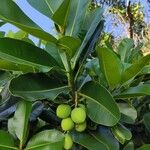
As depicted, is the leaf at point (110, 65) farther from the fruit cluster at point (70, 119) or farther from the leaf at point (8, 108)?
the leaf at point (8, 108)

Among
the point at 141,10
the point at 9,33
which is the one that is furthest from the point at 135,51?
the point at 141,10

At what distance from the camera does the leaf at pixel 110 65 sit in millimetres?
1108

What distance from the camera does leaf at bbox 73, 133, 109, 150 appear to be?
114cm

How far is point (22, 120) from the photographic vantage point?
114 cm

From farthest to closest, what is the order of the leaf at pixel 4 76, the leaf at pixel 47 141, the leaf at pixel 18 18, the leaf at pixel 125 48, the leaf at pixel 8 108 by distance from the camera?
the leaf at pixel 125 48, the leaf at pixel 4 76, the leaf at pixel 8 108, the leaf at pixel 47 141, the leaf at pixel 18 18

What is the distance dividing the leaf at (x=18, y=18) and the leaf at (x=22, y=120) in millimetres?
197

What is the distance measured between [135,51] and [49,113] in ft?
1.76

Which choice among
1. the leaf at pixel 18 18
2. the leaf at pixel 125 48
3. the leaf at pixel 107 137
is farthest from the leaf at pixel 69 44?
the leaf at pixel 125 48

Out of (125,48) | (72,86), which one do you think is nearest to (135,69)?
(72,86)

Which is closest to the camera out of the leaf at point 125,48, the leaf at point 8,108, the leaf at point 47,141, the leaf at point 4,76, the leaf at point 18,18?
the leaf at point 18,18

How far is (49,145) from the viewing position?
1.10 meters

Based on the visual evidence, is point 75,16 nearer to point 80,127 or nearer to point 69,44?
point 69,44

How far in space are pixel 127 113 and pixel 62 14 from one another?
354mm

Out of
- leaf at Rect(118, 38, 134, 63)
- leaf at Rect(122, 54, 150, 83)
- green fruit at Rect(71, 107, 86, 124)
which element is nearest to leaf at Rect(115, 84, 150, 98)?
leaf at Rect(122, 54, 150, 83)
